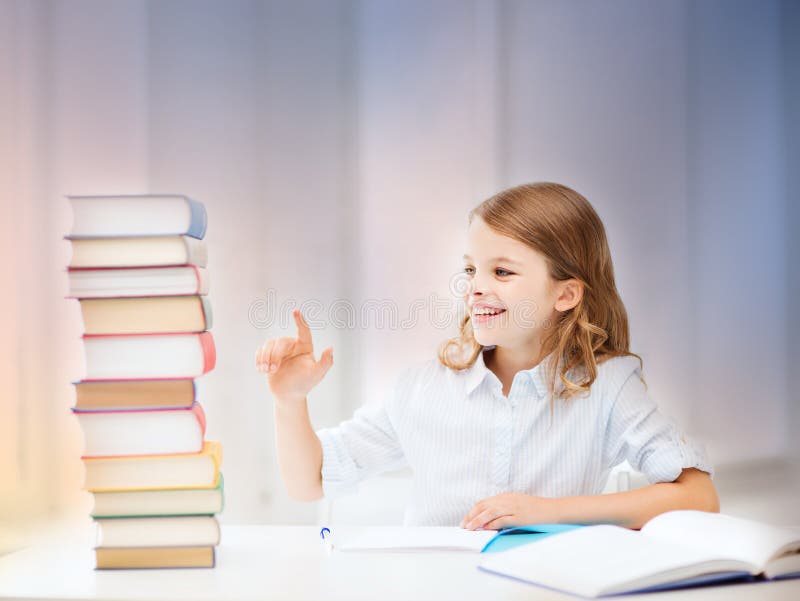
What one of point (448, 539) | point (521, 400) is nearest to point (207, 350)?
point (448, 539)

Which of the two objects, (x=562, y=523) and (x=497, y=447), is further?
(x=497, y=447)

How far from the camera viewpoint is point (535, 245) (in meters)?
1.40

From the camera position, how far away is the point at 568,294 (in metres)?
1.44

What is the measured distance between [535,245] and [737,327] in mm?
748

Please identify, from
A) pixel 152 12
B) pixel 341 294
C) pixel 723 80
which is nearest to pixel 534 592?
pixel 341 294

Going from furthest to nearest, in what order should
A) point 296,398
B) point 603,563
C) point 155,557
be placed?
1. point 296,398
2. point 155,557
3. point 603,563

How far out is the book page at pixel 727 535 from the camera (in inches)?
34.5

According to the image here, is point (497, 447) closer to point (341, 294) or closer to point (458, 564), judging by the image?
point (458, 564)

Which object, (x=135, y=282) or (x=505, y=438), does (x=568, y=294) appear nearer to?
(x=505, y=438)

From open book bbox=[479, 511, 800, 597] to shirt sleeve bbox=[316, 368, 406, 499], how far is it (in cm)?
A: 53

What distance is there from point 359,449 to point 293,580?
1.91 feet

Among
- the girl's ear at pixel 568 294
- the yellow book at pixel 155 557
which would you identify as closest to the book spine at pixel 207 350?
the yellow book at pixel 155 557

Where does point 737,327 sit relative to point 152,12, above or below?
below

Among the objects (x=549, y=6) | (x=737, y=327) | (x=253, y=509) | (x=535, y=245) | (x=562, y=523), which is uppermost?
(x=549, y=6)
